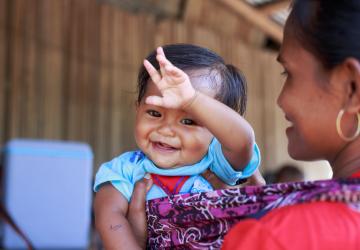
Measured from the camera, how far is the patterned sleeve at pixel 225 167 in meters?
1.26

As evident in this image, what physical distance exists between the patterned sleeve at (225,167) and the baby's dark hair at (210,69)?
11 cm

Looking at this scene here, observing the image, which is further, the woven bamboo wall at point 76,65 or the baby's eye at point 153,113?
the woven bamboo wall at point 76,65

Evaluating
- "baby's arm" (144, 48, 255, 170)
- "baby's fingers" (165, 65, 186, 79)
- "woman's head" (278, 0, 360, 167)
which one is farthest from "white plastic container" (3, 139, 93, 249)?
"woman's head" (278, 0, 360, 167)

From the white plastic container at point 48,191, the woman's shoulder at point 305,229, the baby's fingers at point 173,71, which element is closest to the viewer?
the woman's shoulder at point 305,229

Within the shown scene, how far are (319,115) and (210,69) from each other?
16.5 inches

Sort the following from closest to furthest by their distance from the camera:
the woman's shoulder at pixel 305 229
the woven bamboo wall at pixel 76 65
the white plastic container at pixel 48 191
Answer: the woman's shoulder at pixel 305 229 → the white plastic container at pixel 48 191 → the woven bamboo wall at pixel 76 65

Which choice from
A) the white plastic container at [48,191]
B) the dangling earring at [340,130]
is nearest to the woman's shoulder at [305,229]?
the dangling earring at [340,130]

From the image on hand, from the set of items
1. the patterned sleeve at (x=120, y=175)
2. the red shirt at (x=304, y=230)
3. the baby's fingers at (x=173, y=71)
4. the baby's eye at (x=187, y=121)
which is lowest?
the patterned sleeve at (x=120, y=175)

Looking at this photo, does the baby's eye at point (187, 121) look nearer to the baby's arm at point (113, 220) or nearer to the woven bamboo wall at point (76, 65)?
the baby's arm at point (113, 220)

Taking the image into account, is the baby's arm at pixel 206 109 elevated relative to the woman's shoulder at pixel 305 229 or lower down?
elevated

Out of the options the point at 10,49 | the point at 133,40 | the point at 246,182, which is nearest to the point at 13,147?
the point at 246,182

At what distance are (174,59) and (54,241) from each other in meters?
2.37

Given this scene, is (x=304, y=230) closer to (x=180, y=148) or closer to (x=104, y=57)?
Answer: (x=180, y=148)

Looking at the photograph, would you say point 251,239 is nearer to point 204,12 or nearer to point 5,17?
point 5,17
